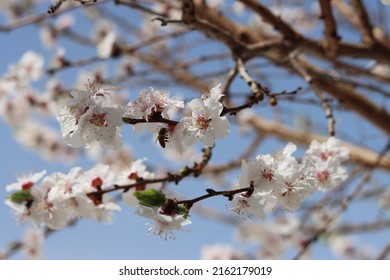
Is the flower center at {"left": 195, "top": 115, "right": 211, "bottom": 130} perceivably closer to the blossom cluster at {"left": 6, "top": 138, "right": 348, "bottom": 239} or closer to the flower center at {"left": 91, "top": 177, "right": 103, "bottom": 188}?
the blossom cluster at {"left": 6, "top": 138, "right": 348, "bottom": 239}

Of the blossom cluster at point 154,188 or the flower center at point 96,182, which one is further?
the flower center at point 96,182

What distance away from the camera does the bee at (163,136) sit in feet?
3.05

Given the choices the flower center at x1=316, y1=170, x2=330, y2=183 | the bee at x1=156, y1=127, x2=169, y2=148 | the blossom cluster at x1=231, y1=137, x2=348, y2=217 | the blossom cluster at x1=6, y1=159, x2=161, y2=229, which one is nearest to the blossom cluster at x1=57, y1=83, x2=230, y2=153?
the bee at x1=156, y1=127, x2=169, y2=148

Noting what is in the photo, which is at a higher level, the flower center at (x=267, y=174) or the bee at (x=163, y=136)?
the bee at (x=163, y=136)

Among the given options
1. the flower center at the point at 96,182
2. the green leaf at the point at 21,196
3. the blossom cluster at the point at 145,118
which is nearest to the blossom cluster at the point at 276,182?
the blossom cluster at the point at 145,118

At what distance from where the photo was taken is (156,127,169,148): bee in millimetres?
928

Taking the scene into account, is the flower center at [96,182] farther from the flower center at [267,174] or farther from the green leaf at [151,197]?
the flower center at [267,174]

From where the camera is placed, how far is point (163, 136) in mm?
931

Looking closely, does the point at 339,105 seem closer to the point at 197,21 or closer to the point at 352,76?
the point at 352,76

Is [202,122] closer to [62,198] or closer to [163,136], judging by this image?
[163,136]

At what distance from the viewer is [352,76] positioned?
107 inches

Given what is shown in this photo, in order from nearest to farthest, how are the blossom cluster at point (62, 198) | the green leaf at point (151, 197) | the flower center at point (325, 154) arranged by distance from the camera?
the green leaf at point (151, 197), the blossom cluster at point (62, 198), the flower center at point (325, 154)

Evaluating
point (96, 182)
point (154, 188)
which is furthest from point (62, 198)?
point (154, 188)
